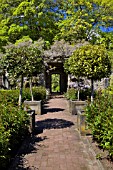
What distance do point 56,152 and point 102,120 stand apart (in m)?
1.26

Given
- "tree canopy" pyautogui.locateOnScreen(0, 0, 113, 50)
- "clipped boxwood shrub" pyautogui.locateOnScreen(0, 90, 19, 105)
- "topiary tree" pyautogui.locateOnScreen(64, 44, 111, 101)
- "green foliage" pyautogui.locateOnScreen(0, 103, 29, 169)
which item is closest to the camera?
"green foliage" pyautogui.locateOnScreen(0, 103, 29, 169)

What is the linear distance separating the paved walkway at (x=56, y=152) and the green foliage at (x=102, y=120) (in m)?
0.40

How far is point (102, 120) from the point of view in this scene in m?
5.62

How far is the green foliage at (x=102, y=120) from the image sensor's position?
4998mm

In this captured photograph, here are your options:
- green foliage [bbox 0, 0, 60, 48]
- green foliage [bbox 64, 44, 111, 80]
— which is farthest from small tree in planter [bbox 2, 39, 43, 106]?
green foliage [bbox 0, 0, 60, 48]

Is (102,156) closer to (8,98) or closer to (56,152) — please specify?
(56,152)

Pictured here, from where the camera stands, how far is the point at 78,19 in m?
24.3

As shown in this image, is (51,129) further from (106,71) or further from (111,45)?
(111,45)

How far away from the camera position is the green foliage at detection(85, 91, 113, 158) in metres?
5.00

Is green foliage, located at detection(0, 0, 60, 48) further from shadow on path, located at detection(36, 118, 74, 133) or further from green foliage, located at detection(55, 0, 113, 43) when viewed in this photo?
shadow on path, located at detection(36, 118, 74, 133)

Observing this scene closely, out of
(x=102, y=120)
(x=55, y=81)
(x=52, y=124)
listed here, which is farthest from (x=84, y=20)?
(x=102, y=120)

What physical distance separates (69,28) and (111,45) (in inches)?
169

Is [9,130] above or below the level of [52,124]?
above

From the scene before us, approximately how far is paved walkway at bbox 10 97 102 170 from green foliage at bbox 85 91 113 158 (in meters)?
0.40
